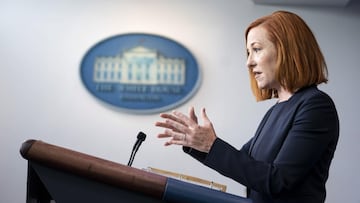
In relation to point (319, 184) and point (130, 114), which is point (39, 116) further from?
point (319, 184)

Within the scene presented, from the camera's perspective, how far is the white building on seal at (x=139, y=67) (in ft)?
8.84

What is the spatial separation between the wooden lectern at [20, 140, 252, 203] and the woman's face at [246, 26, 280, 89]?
45 cm

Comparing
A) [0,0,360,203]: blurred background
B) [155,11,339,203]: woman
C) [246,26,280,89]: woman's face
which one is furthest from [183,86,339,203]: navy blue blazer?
[0,0,360,203]: blurred background

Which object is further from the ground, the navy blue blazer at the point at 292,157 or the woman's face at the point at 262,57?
the woman's face at the point at 262,57

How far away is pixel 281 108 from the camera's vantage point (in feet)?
3.39

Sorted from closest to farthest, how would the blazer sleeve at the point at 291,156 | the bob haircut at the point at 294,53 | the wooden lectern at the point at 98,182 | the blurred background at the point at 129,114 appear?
1. the wooden lectern at the point at 98,182
2. the blazer sleeve at the point at 291,156
3. the bob haircut at the point at 294,53
4. the blurred background at the point at 129,114

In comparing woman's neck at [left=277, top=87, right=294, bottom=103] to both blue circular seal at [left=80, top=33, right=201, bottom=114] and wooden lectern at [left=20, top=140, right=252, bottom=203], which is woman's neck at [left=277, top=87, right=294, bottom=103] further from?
blue circular seal at [left=80, top=33, right=201, bottom=114]

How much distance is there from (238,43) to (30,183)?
7.20 feet

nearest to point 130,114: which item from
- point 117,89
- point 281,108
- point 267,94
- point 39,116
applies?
point 117,89

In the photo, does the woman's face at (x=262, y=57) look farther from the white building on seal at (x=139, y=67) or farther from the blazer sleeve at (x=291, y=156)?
the white building on seal at (x=139, y=67)

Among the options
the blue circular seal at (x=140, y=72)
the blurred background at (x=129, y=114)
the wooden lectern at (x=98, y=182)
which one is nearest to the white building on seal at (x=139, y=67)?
the blue circular seal at (x=140, y=72)

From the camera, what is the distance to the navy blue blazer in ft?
2.63

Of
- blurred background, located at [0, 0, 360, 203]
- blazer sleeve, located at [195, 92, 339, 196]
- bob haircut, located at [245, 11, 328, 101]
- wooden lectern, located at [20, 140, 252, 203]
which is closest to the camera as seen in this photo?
wooden lectern, located at [20, 140, 252, 203]

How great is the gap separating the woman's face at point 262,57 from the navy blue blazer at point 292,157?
11 centimetres
